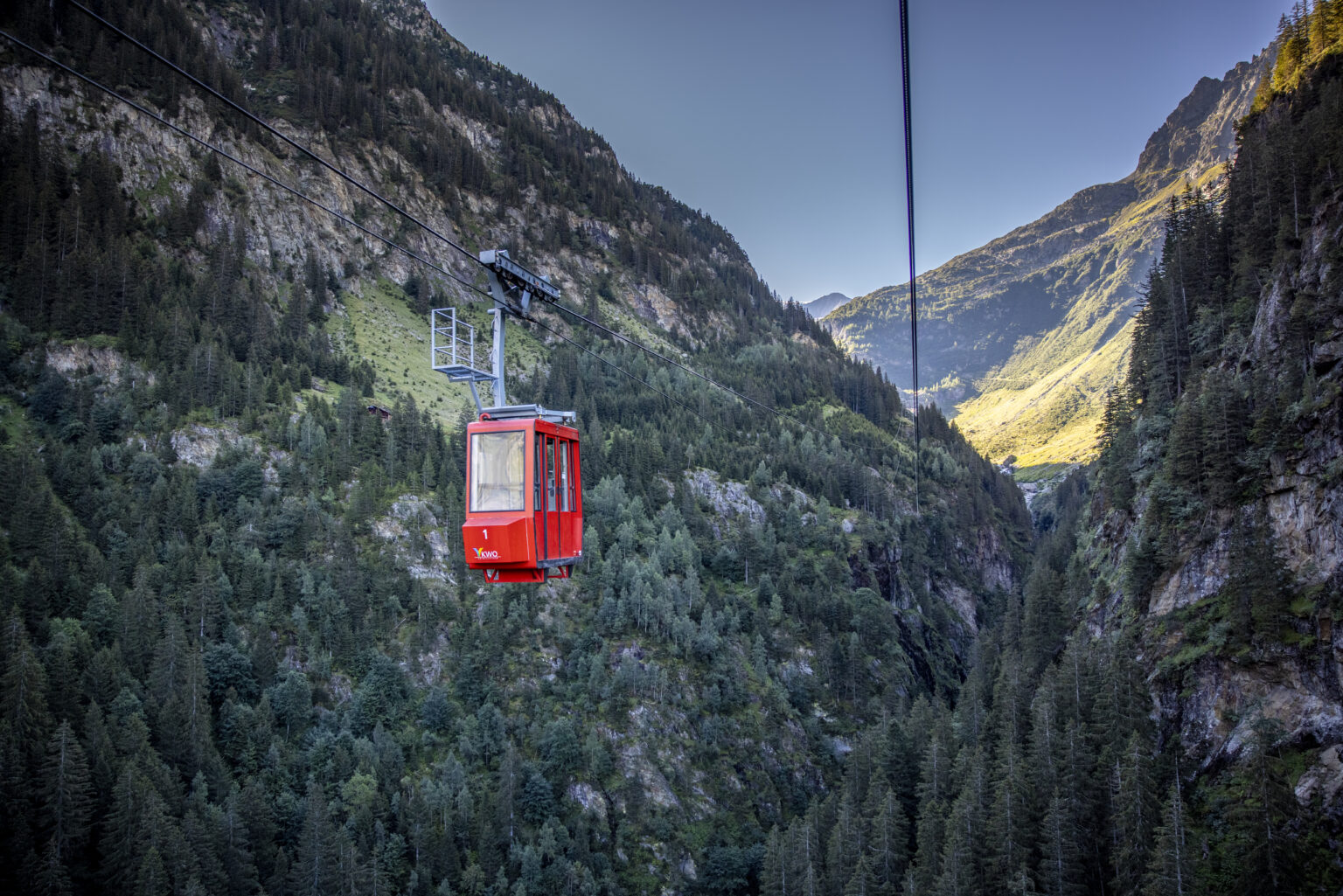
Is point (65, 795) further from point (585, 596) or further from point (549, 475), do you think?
point (549, 475)

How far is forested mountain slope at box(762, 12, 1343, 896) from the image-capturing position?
115 feet

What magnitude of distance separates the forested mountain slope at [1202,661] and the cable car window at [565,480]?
1274 inches

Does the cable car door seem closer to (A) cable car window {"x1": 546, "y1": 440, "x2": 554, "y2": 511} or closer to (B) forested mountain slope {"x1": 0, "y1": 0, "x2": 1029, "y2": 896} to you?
(A) cable car window {"x1": 546, "y1": 440, "x2": 554, "y2": 511}

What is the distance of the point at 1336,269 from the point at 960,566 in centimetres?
11555

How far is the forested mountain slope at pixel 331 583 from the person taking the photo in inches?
2437

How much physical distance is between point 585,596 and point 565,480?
75.2 metres

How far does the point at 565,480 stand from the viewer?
23.2 m

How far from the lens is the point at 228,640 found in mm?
72438

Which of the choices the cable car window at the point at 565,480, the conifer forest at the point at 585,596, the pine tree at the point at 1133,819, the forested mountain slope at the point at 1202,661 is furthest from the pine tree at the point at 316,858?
the pine tree at the point at 1133,819

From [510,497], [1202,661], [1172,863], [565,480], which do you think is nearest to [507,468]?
[510,497]

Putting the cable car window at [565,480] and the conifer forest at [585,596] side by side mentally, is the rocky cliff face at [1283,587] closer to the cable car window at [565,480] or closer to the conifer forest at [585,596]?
the conifer forest at [585,596]

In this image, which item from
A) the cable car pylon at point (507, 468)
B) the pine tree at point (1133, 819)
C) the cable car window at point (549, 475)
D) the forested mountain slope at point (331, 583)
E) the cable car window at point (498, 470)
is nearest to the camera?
the cable car pylon at point (507, 468)

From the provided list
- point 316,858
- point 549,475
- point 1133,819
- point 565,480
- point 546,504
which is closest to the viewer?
point 546,504

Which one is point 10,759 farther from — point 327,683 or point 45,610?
point 327,683
